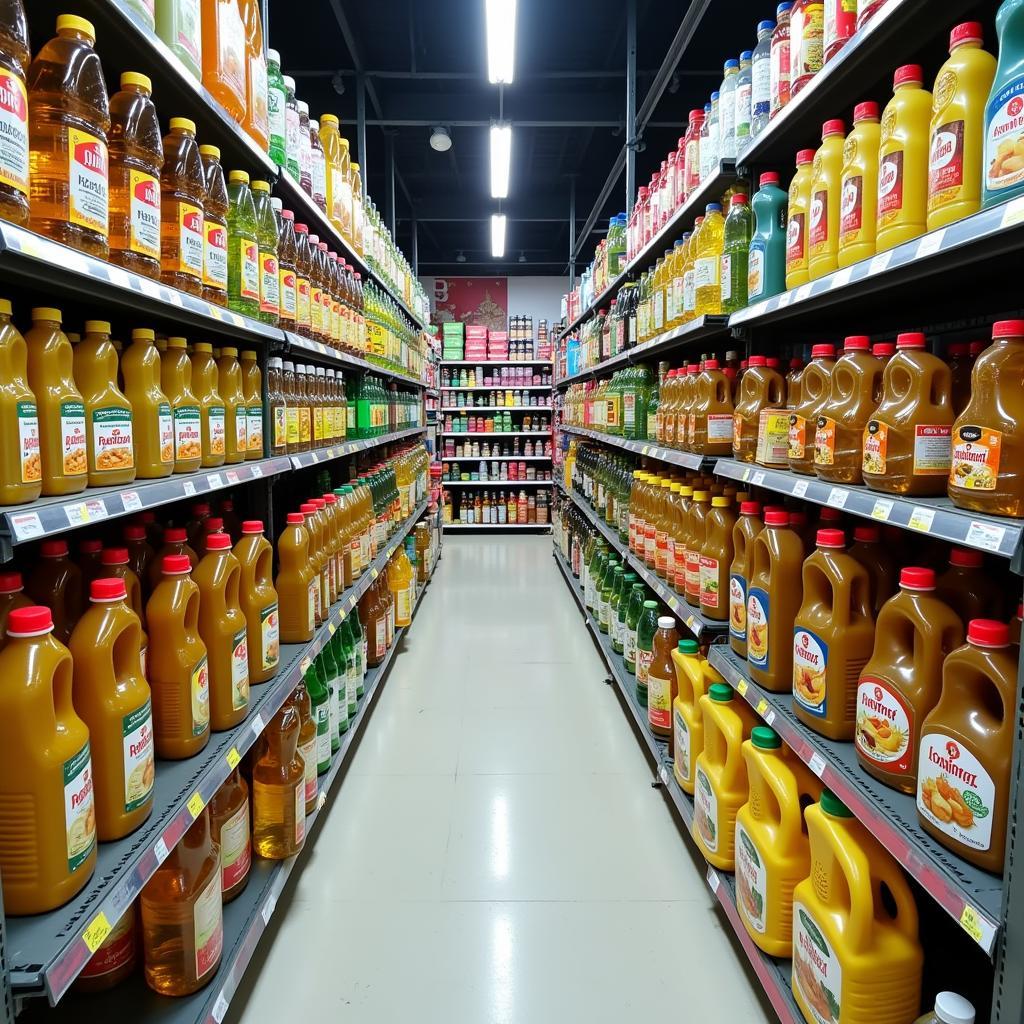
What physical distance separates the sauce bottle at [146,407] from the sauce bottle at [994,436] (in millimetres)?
1552

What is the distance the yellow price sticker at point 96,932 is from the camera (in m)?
1.10

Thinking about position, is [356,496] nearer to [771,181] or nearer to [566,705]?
[566,705]

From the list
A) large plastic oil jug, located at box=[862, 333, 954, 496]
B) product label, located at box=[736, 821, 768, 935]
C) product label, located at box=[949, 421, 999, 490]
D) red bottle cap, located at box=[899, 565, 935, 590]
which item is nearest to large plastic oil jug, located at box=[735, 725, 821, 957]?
product label, located at box=[736, 821, 768, 935]

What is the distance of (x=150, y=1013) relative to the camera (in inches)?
59.2

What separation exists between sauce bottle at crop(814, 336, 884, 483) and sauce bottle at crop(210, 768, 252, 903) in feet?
5.39

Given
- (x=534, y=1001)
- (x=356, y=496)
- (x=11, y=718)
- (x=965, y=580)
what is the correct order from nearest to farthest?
(x=11, y=718), (x=965, y=580), (x=534, y=1001), (x=356, y=496)

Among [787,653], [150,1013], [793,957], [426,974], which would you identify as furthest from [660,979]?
[150,1013]

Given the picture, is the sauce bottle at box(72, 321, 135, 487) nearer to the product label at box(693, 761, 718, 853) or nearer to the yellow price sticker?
the yellow price sticker

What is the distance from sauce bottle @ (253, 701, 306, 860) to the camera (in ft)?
6.93

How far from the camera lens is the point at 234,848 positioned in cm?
189

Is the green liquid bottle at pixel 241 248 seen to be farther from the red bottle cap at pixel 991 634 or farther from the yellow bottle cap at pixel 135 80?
the red bottle cap at pixel 991 634

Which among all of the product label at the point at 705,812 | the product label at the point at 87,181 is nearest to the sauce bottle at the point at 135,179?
the product label at the point at 87,181

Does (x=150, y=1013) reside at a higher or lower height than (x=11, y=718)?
lower

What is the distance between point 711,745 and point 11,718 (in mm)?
1782
